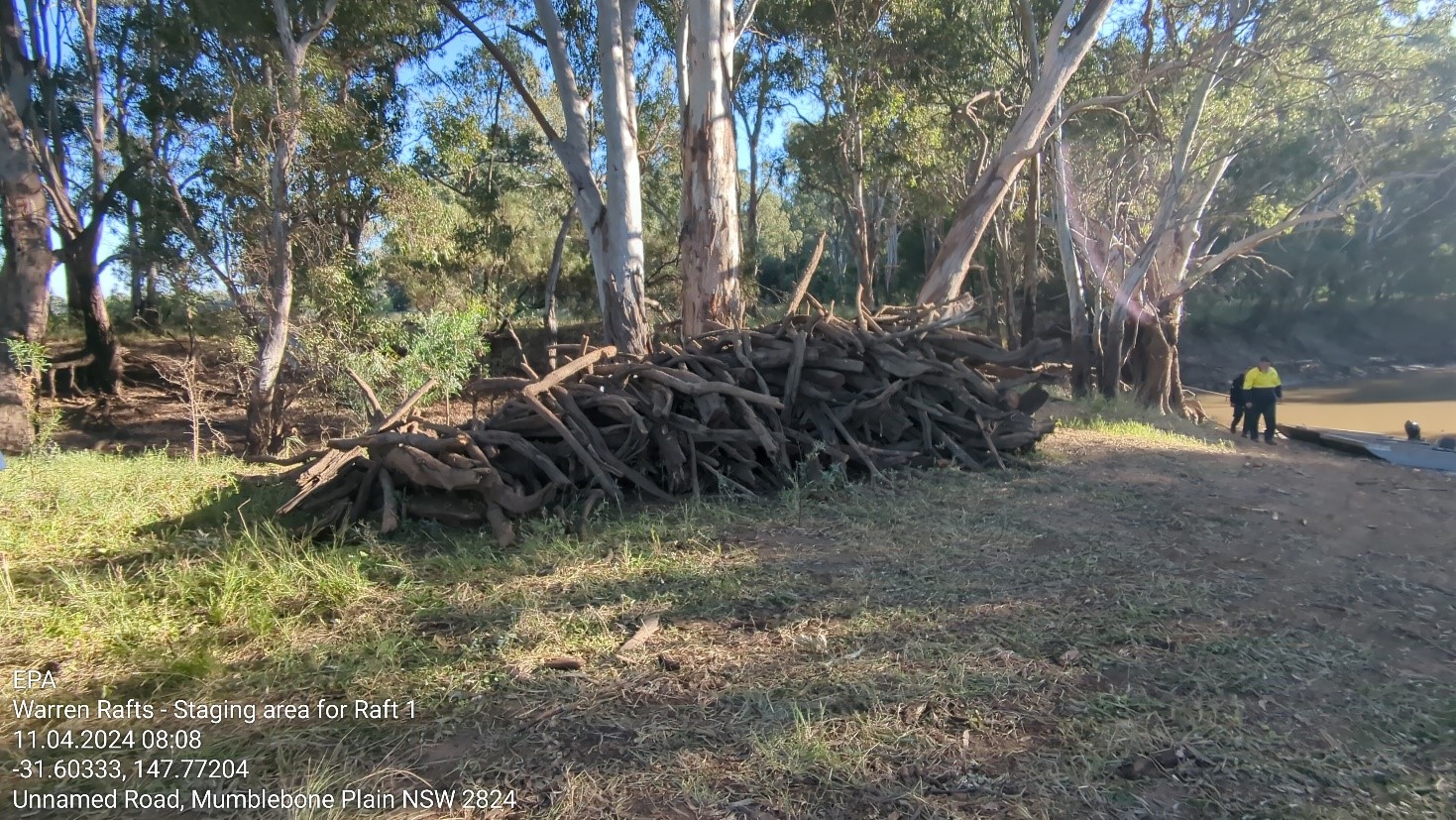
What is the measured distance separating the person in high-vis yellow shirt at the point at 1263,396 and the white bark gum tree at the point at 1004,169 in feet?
24.8

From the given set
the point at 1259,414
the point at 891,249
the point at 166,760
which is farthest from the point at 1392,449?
the point at 891,249

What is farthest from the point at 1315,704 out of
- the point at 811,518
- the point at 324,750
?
the point at 324,750

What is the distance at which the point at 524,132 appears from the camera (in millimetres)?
22125

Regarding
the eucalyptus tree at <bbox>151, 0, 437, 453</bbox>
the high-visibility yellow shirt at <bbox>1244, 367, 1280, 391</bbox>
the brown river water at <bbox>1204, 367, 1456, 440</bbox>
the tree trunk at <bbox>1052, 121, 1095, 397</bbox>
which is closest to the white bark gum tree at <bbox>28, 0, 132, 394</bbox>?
the eucalyptus tree at <bbox>151, 0, 437, 453</bbox>

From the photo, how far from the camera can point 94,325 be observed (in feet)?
57.0

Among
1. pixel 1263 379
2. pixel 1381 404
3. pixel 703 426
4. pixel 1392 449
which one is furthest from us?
pixel 1381 404

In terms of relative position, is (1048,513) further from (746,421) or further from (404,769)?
(404,769)

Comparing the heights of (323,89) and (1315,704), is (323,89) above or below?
above

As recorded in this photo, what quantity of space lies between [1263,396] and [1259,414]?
0.46 m

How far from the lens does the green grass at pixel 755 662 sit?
8.61ft

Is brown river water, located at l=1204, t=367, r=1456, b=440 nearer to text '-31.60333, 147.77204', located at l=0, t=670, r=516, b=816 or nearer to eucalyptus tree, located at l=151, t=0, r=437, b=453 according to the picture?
eucalyptus tree, located at l=151, t=0, r=437, b=453

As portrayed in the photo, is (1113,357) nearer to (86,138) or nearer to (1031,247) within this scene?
(1031,247)

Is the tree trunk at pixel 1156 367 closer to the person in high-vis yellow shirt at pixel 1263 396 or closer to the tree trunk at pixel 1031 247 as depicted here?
the person in high-vis yellow shirt at pixel 1263 396

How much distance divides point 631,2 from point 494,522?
8478mm
